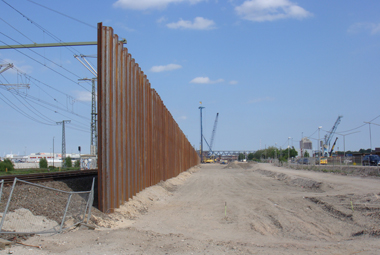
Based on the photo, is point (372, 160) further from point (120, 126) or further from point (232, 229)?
point (120, 126)

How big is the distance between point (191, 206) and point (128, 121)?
558 cm

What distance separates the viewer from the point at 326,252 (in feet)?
29.6

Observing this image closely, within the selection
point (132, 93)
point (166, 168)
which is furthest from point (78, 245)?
point (166, 168)

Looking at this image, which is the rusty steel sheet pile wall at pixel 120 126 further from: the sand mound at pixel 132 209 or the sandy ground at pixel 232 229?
the sandy ground at pixel 232 229

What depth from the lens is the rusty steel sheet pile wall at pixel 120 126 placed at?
43.1 ft

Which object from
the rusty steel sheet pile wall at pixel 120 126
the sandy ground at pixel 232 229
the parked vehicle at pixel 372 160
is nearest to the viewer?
the sandy ground at pixel 232 229

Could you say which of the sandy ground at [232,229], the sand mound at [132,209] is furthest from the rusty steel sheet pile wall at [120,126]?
the sandy ground at [232,229]

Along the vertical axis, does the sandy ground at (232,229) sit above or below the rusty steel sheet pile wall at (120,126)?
below

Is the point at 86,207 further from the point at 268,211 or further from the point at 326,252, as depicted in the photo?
the point at 268,211

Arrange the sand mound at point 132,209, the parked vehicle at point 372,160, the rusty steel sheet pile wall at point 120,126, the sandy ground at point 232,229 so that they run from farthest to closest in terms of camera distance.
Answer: the parked vehicle at point 372,160 < the rusty steel sheet pile wall at point 120,126 < the sand mound at point 132,209 < the sandy ground at point 232,229

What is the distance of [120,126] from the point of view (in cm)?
1507

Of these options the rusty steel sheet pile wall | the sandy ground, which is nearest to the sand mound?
the sandy ground

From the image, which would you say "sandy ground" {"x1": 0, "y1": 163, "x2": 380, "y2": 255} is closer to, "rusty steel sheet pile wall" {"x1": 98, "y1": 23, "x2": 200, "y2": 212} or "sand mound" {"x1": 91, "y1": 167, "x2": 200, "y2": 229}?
"sand mound" {"x1": 91, "y1": 167, "x2": 200, "y2": 229}

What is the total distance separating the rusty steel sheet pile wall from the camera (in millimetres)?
13125
